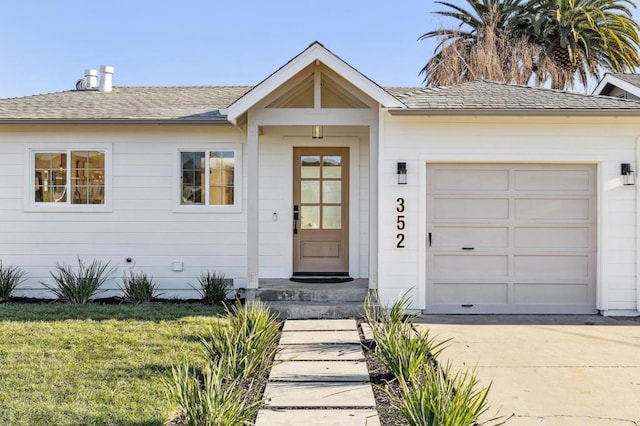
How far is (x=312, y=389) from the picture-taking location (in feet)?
15.2

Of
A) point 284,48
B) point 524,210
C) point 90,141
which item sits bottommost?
point 524,210

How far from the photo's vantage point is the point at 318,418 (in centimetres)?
402

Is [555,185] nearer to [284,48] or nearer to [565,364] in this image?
[565,364]

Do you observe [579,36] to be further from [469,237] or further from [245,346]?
[245,346]

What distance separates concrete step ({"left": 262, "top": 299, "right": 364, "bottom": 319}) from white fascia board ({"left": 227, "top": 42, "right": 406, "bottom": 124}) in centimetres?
294

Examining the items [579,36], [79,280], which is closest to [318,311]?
[79,280]

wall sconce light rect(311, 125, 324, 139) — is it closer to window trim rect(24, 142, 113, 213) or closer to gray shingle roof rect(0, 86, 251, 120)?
gray shingle roof rect(0, 86, 251, 120)

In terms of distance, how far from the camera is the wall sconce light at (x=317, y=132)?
349 inches

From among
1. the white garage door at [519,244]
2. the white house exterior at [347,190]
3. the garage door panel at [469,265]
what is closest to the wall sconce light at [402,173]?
the white house exterior at [347,190]

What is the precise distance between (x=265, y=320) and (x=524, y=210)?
15.1 feet

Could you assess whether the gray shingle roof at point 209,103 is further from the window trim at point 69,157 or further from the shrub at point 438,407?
the shrub at point 438,407

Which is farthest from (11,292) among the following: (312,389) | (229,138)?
(312,389)

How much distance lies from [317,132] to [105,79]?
553cm

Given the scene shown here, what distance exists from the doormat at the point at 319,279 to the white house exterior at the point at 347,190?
22 centimetres
